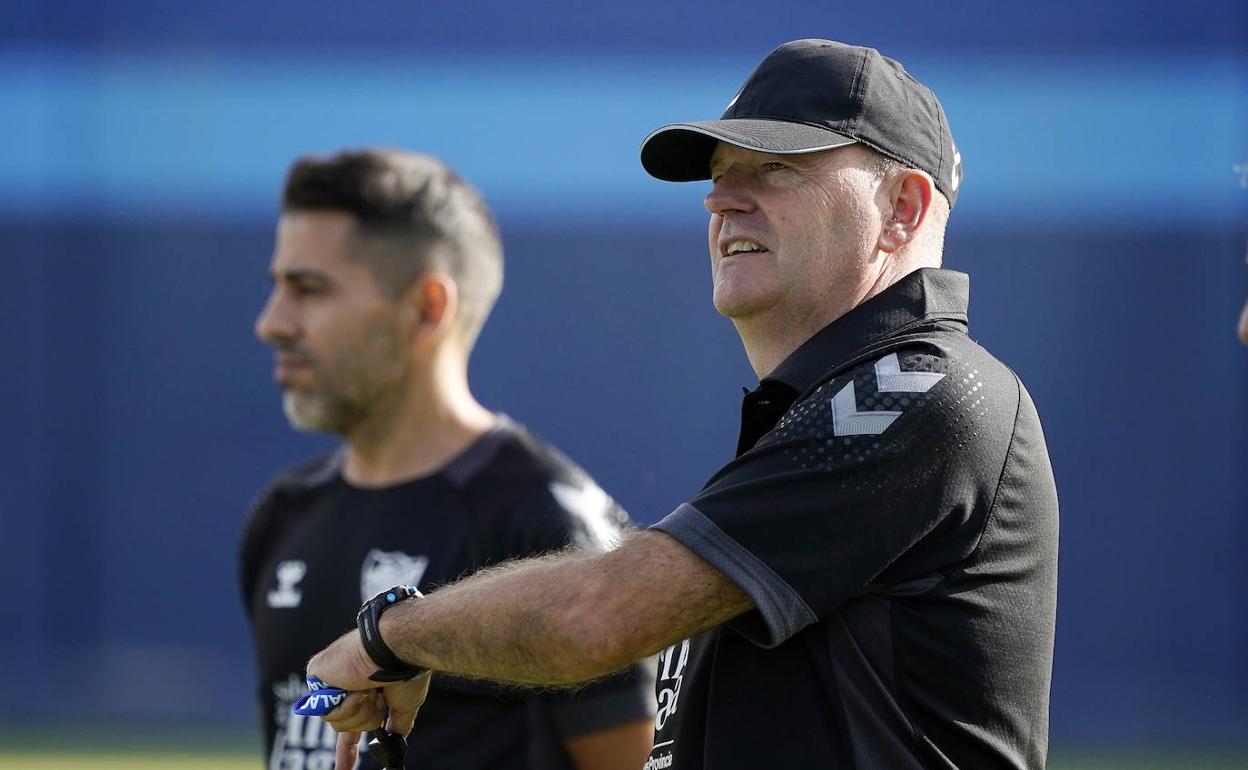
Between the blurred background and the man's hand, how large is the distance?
7.75 metres

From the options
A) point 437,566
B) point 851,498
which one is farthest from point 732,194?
point 437,566

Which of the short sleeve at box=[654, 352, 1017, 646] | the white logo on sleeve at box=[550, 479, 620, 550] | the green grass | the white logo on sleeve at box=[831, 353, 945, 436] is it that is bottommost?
the green grass

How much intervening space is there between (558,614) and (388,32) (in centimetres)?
961

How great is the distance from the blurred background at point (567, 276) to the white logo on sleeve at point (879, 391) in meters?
8.06

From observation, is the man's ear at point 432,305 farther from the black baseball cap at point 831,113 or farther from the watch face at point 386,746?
the watch face at point 386,746

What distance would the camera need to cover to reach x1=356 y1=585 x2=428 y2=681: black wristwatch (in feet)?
7.34

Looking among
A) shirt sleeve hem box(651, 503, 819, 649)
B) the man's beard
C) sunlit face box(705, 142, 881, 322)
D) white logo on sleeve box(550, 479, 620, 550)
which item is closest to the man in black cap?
shirt sleeve hem box(651, 503, 819, 649)

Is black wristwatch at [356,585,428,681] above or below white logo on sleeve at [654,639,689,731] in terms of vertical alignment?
above

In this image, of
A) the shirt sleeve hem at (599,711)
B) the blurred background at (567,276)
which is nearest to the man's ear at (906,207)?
the shirt sleeve hem at (599,711)

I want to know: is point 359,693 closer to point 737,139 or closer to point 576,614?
point 576,614

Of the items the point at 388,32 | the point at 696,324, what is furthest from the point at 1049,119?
the point at 388,32

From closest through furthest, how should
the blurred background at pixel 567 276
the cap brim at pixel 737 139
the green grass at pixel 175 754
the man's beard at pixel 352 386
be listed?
the cap brim at pixel 737 139 → the man's beard at pixel 352 386 → the green grass at pixel 175 754 → the blurred background at pixel 567 276

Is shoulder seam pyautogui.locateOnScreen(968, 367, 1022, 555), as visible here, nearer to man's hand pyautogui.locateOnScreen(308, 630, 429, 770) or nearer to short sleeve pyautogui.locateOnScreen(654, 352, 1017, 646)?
short sleeve pyautogui.locateOnScreen(654, 352, 1017, 646)

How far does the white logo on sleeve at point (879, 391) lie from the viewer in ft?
6.77
